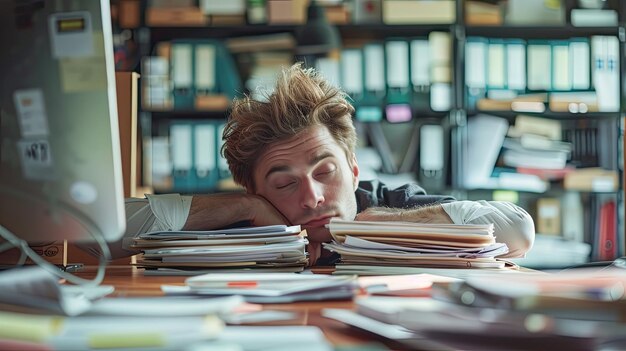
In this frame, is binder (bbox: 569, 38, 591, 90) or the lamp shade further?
binder (bbox: 569, 38, 591, 90)

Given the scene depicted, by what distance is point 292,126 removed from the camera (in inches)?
70.5

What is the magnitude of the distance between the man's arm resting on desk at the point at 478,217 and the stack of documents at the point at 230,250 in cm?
29

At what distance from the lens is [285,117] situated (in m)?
1.79

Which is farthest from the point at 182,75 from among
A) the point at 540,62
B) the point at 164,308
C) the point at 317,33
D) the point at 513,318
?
the point at 513,318

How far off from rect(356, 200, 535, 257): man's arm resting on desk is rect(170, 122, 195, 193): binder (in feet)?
7.02

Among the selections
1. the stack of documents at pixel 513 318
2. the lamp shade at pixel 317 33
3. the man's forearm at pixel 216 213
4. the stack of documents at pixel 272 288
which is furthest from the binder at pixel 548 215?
the stack of documents at pixel 513 318

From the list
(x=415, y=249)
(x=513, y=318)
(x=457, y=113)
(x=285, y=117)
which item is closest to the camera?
(x=513, y=318)

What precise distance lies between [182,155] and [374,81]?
951 millimetres

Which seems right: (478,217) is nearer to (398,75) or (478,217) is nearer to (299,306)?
(299,306)

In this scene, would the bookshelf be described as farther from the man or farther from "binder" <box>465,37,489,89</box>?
the man

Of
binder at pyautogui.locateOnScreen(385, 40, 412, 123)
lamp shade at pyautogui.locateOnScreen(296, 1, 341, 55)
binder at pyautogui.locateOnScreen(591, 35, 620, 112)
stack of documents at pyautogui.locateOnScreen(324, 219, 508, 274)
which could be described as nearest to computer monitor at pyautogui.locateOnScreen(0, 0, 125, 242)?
stack of documents at pyautogui.locateOnScreen(324, 219, 508, 274)

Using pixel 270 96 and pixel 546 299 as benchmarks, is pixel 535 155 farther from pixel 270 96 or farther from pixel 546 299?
pixel 546 299

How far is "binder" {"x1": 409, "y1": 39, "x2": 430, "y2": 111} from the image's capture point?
3658 mm

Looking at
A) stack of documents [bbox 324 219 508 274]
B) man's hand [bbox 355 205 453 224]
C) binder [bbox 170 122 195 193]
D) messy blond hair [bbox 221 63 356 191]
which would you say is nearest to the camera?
stack of documents [bbox 324 219 508 274]
